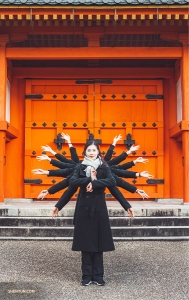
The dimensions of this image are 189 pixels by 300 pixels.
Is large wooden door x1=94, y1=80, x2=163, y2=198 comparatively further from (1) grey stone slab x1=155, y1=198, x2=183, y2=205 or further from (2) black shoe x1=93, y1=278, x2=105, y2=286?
(2) black shoe x1=93, y1=278, x2=105, y2=286

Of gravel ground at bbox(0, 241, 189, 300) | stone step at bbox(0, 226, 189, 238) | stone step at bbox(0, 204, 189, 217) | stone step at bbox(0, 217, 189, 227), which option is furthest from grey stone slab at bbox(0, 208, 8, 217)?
gravel ground at bbox(0, 241, 189, 300)

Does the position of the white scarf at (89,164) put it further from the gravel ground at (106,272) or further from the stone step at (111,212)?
the stone step at (111,212)

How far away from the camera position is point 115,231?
21.2 ft

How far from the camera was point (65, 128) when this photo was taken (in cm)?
903

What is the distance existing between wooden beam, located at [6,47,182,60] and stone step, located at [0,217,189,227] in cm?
345

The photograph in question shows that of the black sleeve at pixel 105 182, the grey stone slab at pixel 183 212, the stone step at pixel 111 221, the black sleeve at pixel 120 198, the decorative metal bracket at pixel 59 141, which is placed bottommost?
the stone step at pixel 111 221

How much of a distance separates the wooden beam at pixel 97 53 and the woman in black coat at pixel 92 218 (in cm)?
417

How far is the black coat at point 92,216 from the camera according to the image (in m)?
4.34

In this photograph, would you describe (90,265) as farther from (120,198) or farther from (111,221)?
(111,221)

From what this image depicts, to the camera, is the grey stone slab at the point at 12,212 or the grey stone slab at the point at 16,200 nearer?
the grey stone slab at the point at 12,212

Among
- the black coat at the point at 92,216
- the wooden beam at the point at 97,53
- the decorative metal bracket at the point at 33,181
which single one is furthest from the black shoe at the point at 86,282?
the wooden beam at the point at 97,53

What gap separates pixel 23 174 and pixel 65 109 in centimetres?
179

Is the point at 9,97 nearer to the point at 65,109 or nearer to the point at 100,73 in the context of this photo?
the point at 65,109

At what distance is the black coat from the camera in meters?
4.34
